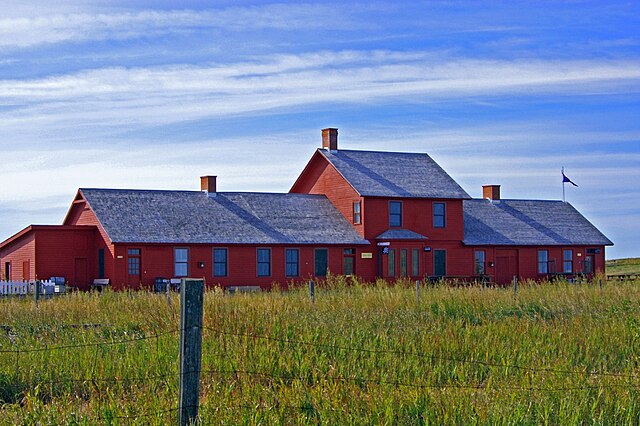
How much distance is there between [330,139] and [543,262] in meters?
13.4

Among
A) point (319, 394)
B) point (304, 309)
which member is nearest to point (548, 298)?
point (304, 309)

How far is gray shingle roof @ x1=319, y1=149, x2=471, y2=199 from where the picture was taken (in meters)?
44.5

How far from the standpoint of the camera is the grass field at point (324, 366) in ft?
30.0

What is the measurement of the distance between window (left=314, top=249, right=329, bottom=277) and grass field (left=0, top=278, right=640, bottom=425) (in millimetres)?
22108

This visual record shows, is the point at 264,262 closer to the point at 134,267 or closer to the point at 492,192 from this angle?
the point at 134,267

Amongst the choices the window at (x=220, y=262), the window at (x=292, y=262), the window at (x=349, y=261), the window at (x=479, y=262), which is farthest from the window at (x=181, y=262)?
the window at (x=479, y=262)

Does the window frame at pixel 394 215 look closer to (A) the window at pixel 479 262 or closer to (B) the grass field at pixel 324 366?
(A) the window at pixel 479 262

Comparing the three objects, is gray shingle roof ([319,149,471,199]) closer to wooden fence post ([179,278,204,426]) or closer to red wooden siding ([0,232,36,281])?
red wooden siding ([0,232,36,281])

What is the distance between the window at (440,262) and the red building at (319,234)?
0.16 ft

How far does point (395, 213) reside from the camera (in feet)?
147

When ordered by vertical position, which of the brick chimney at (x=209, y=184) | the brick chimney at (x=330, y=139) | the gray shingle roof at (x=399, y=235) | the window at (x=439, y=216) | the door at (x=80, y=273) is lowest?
the door at (x=80, y=273)

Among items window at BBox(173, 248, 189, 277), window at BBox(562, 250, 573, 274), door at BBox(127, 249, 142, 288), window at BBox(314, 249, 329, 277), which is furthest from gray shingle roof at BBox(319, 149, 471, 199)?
door at BBox(127, 249, 142, 288)

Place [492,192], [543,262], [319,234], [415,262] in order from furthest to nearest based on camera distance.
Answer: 1. [492,192]
2. [543,262]
3. [415,262]
4. [319,234]

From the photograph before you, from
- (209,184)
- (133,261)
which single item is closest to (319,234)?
(209,184)
